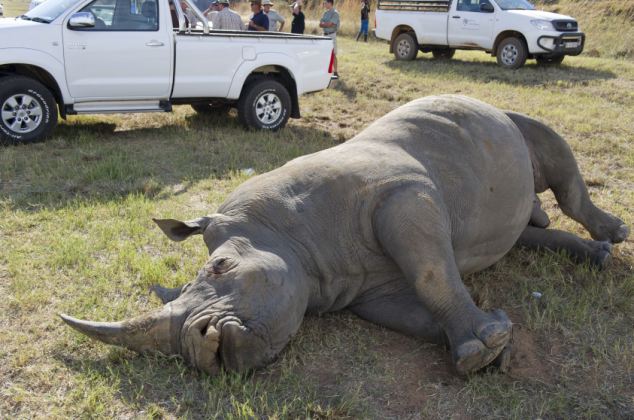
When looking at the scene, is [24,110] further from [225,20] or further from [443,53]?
[443,53]

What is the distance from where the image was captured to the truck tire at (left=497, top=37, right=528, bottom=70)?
15.8 m

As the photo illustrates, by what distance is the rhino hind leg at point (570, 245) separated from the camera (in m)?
4.88

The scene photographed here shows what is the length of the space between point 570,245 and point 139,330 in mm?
3577

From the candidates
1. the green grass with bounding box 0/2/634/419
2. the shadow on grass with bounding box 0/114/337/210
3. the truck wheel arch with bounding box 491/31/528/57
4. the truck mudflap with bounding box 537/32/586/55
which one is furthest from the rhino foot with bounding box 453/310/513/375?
the truck wheel arch with bounding box 491/31/528/57

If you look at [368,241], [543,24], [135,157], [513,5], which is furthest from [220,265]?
[513,5]

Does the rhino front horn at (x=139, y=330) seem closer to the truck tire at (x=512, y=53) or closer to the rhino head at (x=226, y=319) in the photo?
the rhino head at (x=226, y=319)

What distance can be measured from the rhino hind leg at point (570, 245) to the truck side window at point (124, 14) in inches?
236

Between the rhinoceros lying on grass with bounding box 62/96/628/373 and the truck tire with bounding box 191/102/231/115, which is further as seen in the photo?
the truck tire with bounding box 191/102/231/115

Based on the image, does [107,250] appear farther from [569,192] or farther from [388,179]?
[569,192]

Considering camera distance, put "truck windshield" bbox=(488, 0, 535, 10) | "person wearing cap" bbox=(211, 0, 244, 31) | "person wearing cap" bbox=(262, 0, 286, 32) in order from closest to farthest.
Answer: "person wearing cap" bbox=(211, 0, 244, 31)
"person wearing cap" bbox=(262, 0, 286, 32)
"truck windshield" bbox=(488, 0, 535, 10)

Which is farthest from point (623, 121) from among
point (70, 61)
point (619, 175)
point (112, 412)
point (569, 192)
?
point (112, 412)

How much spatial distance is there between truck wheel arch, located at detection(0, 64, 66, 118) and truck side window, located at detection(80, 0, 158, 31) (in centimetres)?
89

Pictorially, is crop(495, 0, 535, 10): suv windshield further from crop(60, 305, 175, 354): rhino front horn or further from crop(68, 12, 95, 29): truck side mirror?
crop(60, 305, 175, 354): rhino front horn

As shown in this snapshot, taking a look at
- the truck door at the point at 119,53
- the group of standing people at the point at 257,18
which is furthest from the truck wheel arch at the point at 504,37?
the truck door at the point at 119,53
